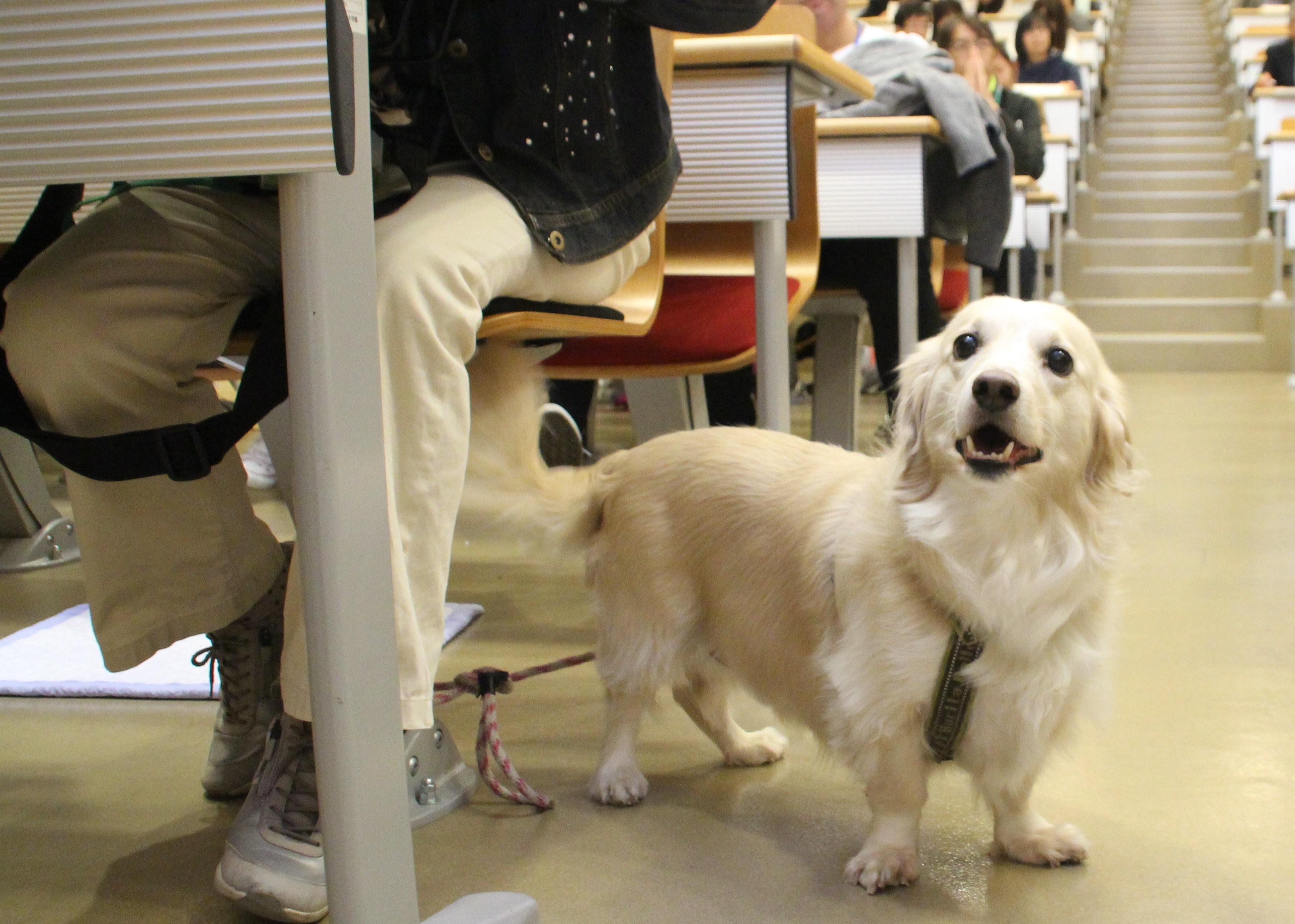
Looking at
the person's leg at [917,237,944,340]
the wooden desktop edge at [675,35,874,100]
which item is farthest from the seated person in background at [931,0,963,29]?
the wooden desktop edge at [675,35,874,100]

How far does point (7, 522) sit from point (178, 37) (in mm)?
2180

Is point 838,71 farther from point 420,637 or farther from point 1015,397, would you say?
point 420,637

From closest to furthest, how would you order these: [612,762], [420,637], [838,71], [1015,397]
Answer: [420,637], [1015,397], [612,762], [838,71]

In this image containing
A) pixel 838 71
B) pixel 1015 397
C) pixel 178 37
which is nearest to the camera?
pixel 178 37

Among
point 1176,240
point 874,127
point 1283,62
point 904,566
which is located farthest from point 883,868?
point 1283,62

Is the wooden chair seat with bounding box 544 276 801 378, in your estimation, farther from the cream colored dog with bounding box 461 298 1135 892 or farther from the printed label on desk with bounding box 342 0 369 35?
the printed label on desk with bounding box 342 0 369 35

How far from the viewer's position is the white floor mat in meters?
1.77

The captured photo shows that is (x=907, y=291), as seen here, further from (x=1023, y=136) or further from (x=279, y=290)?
(x=1023, y=136)

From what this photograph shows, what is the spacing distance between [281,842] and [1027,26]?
28.1 feet

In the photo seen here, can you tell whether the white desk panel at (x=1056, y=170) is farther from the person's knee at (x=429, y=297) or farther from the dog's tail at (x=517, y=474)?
the person's knee at (x=429, y=297)

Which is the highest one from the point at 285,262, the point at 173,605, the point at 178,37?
the point at 178,37

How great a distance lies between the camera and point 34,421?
1.09 meters

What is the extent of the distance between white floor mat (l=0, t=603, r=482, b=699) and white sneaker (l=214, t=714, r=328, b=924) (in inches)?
19.5

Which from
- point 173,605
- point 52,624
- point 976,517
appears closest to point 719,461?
point 976,517
